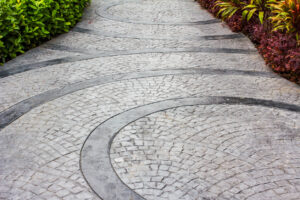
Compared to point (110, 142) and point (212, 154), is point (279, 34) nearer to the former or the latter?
point (212, 154)

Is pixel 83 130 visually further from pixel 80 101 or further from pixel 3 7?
pixel 3 7

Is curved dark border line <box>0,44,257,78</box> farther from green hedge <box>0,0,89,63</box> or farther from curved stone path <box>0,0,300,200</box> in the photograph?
green hedge <box>0,0,89,63</box>

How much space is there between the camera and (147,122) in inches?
207

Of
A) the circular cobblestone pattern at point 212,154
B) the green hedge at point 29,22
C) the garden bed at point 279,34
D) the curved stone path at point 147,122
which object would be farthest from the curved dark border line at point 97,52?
the circular cobblestone pattern at point 212,154

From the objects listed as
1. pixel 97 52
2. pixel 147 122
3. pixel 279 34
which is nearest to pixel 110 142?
pixel 147 122

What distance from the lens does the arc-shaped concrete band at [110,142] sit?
387 centimetres

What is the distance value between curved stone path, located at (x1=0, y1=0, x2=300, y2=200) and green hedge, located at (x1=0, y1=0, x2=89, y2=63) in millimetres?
279

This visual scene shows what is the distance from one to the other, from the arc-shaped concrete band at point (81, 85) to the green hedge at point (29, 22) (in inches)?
80.6

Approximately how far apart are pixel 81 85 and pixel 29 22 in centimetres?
276

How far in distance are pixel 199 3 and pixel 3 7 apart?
7.99 m

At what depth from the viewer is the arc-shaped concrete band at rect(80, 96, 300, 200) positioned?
3.87m

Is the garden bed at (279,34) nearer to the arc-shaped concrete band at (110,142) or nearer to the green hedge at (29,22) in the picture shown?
the arc-shaped concrete band at (110,142)

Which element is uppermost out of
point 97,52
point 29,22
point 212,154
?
point 29,22

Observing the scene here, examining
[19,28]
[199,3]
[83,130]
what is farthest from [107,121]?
[199,3]
